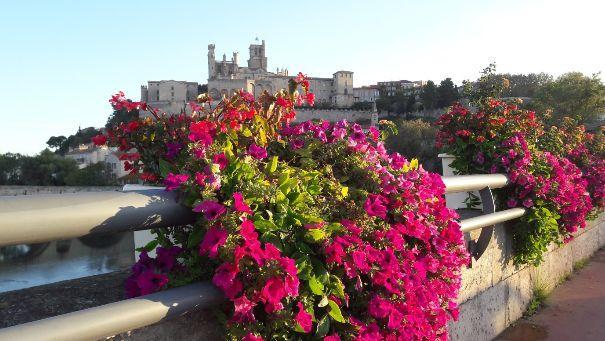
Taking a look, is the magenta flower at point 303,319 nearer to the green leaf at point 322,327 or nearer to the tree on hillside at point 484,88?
the green leaf at point 322,327

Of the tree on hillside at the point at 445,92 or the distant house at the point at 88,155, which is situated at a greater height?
the tree on hillside at the point at 445,92

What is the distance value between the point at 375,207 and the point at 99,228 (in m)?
0.99

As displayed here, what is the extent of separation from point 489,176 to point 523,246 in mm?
850

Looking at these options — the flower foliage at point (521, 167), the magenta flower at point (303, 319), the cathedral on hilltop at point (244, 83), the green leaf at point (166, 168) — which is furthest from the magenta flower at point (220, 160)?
the cathedral on hilltop at point (244, 83)

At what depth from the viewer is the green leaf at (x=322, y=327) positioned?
5.29 ft

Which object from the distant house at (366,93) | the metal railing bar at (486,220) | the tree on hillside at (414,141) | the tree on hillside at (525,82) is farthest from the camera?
the distant house at (366,93)

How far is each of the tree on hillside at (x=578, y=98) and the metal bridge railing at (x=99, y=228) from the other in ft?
145

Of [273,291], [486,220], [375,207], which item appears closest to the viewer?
[273,291]

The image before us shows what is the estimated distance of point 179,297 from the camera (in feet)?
4.69

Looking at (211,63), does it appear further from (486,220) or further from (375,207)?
(375,207)

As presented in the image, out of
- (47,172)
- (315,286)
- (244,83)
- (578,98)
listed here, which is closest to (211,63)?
(244,83)

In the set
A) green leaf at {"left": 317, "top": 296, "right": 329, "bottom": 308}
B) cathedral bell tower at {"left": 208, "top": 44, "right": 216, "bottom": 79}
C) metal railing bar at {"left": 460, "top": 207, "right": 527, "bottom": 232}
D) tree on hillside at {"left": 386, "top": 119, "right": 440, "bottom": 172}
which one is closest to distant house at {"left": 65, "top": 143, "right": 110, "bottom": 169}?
cathedral bell tower at {"left": 208, "top": 44, "right": 216, "bottom": 79}

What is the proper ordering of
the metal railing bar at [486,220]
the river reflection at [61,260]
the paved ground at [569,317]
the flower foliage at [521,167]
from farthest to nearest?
the river reflection at [61,260] < the flower foliage at [521,167] < the paved ground at [569,317] < the metal railing bar at [486,220]

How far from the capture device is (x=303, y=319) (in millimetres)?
1503
